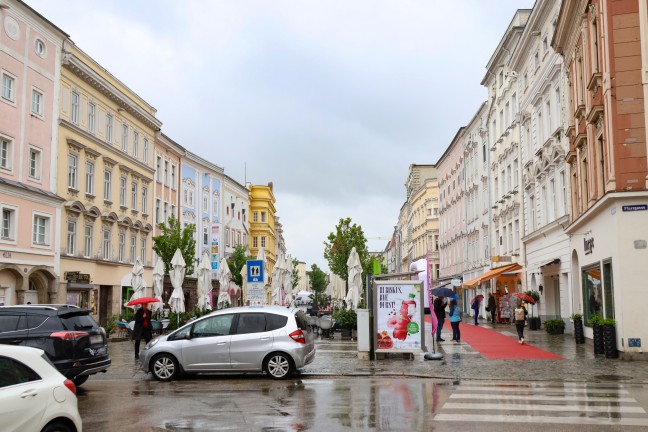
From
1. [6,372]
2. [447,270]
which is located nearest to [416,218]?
[447,270]

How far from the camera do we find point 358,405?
11945 millimetres

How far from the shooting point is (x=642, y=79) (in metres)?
19.5

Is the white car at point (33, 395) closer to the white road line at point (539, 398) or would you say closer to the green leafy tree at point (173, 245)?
the white road line at point (539, 398)

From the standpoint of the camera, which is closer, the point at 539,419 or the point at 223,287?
the point at 539,419

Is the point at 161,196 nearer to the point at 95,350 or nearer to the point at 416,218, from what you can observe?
the point at 95,350

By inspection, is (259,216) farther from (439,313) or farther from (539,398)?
(539,398)

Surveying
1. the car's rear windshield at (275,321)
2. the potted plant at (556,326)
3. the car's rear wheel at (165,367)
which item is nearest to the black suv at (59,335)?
the car's rear wheel at (165,367)

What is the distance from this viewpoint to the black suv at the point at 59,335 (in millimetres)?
13234

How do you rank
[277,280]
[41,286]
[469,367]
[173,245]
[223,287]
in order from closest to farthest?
[469,367], [41,286], [223,287], [277,280], [173,245]

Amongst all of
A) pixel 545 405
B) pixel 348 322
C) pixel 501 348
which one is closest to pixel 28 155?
pixel 348 322

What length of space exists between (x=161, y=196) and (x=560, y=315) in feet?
103

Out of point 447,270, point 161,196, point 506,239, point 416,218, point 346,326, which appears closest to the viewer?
point 346,326

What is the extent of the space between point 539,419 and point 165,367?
8872mm

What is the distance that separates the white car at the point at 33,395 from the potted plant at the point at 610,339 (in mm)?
15997
